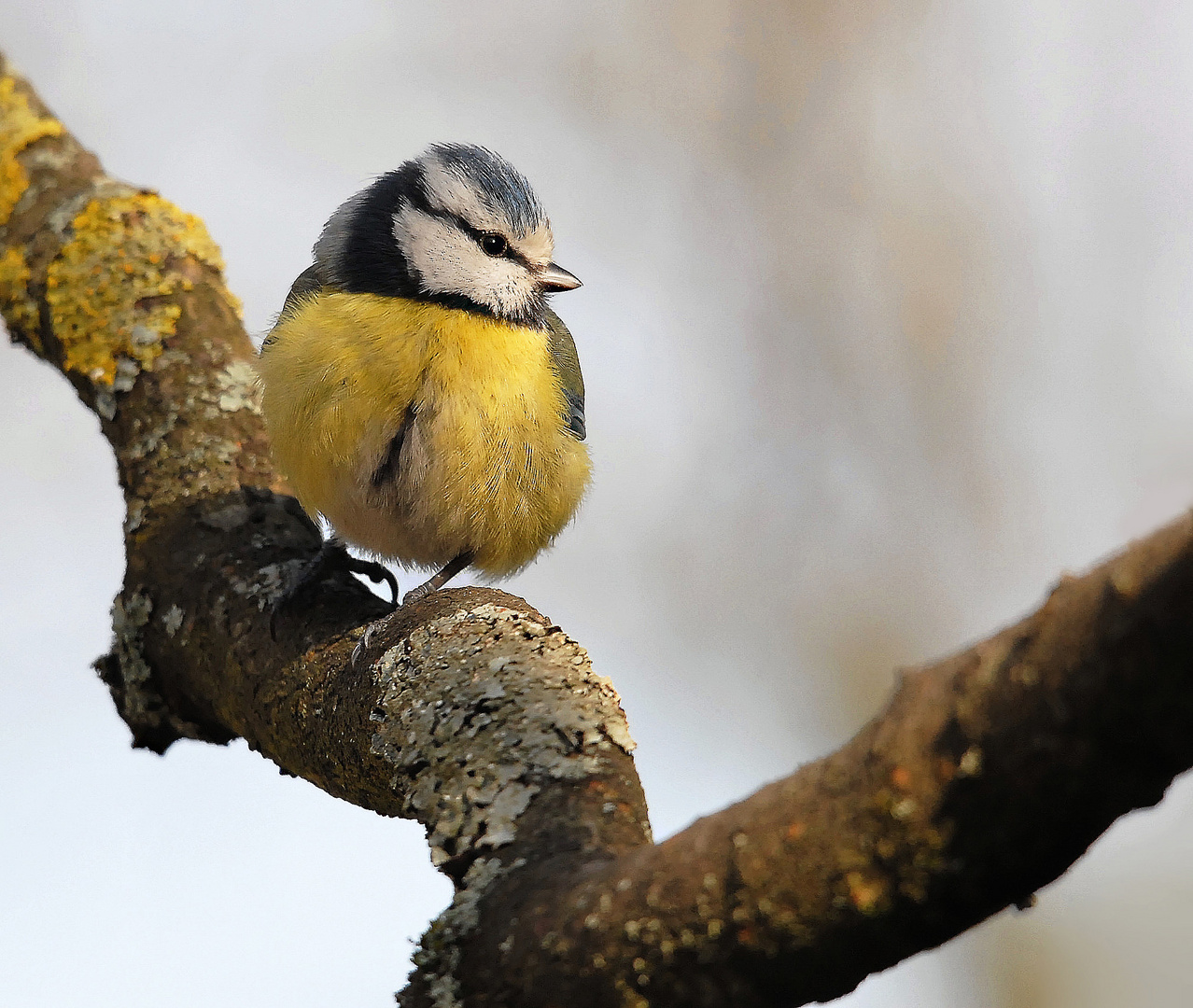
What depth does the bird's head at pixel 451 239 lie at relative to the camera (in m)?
3.33

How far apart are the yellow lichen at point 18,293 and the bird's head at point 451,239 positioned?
32.5 inches

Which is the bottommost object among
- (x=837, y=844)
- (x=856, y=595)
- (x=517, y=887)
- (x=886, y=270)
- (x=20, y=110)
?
(x=837, y=844)

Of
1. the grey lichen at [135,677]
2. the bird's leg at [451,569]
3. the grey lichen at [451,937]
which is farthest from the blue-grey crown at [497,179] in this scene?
the grey lichen at [451,937]

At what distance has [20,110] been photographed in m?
3.61

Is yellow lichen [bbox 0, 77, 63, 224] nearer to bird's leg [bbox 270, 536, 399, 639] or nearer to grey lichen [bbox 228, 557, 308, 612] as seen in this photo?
bird's leg [bbox 270, 536, 399, 639]

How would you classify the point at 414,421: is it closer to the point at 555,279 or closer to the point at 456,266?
the point at 456,266

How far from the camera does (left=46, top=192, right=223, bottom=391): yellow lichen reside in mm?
3170

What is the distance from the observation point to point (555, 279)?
3639 millimetres

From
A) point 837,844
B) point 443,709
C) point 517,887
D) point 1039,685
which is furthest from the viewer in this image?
point 443,709

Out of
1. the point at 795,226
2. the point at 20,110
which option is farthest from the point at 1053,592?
the point at 795,226

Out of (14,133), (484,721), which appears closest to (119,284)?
(14,133)

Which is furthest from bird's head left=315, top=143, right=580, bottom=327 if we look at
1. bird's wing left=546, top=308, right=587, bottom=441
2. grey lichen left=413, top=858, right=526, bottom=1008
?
grey lichen left=413, top=858, right=526, bottom=1008

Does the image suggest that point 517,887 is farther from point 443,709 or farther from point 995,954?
point 995,954

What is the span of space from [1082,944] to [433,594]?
14.9 ft
